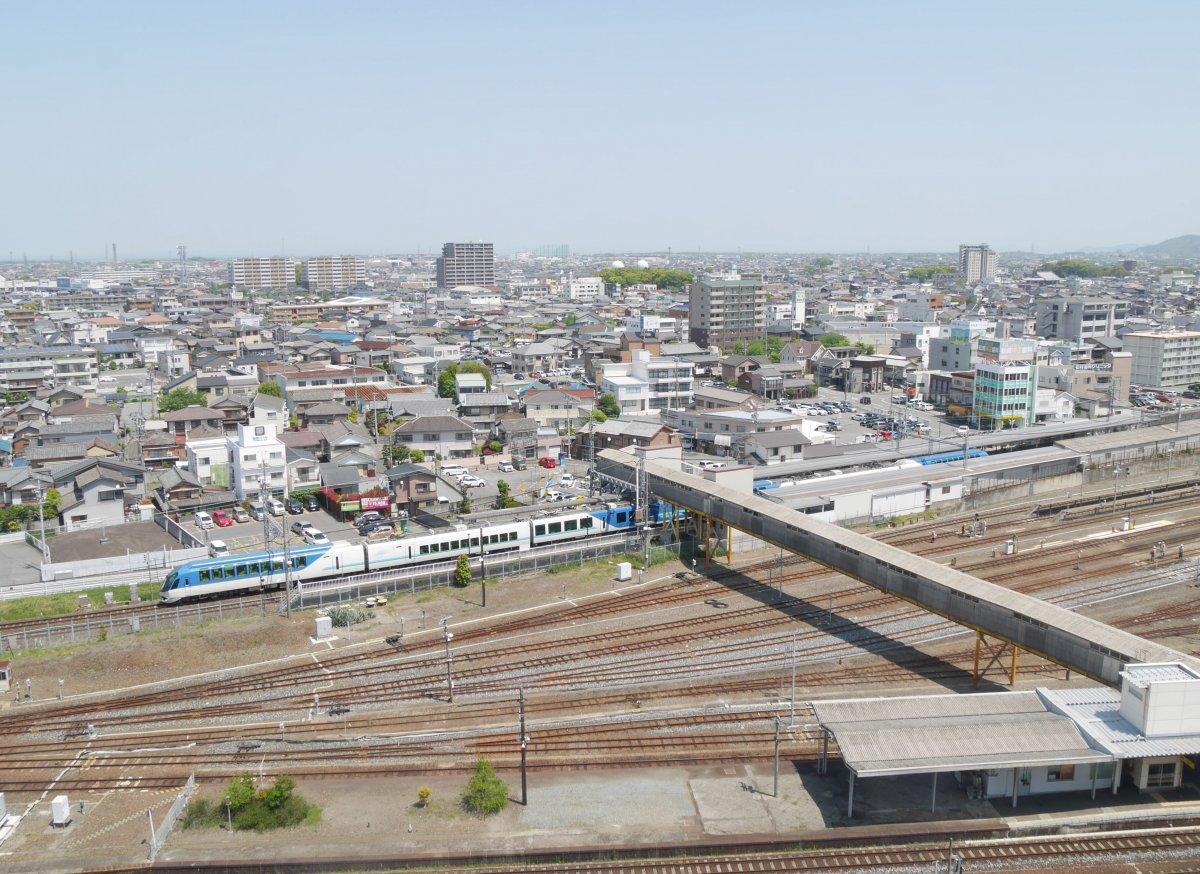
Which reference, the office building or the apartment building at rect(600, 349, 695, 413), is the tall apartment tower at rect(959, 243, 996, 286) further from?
the apartment building at rect(600, 349, 695, 413)

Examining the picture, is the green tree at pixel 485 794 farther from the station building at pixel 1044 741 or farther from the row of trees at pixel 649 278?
the row of trees at pixel 649 278

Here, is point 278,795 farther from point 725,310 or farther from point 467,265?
point 467,265

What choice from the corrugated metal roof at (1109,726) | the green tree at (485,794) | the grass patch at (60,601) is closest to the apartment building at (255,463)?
the grass patch at (60,601)

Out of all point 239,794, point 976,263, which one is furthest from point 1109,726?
point 976,263

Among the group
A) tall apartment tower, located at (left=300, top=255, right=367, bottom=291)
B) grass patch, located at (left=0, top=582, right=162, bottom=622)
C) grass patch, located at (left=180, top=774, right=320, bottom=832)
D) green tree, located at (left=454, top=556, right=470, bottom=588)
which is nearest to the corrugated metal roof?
grass patch, located at (left=180, top=774, right=320, bottom=832)

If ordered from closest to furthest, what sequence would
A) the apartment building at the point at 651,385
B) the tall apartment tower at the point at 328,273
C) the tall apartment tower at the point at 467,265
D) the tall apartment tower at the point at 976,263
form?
the apartment building at the point at 651,385 < the tall apartment tower at the point at 467,265 < the tall apartment tower at the point at 328,273 < the tall apartment tower at the point at 976,263

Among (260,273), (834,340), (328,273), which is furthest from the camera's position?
(328,273)

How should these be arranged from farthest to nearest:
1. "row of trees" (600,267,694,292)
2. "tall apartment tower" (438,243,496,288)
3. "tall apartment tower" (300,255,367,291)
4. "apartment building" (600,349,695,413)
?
"tall apartment tower" (300,255,367,291) < "tall apartment tower" (438,243,496,288) < "row of trees" (600,267,694,292) < "apartment building" (600,349,695,413)
